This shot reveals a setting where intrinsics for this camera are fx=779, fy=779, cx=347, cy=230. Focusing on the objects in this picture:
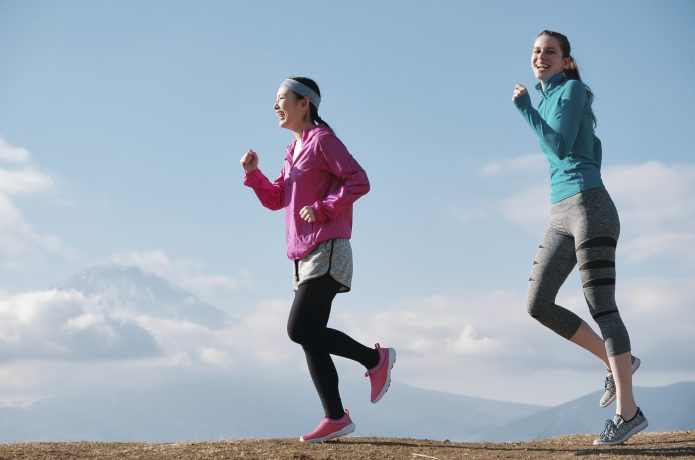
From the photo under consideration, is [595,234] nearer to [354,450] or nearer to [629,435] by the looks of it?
[629,435]

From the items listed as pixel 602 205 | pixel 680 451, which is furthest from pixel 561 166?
pixel 680 451

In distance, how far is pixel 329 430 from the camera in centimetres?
547

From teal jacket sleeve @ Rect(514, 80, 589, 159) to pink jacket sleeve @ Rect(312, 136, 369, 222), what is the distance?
3.89ft

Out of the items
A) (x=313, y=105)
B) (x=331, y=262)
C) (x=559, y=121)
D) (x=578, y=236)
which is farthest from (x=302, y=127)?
(x=578, y=236)

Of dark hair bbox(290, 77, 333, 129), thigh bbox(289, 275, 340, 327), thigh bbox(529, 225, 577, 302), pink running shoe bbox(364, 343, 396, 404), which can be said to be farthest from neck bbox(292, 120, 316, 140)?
thigh bbox(529, 225, 577, 302)

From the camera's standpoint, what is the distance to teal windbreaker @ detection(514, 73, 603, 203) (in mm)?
5234

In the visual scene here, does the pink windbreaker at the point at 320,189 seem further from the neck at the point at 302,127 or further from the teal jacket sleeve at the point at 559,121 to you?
the teal jacket sleeve at the point at 559,121

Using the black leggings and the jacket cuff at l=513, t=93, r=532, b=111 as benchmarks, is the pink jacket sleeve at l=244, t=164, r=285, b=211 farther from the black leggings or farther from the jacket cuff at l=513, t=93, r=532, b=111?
the jacket cuff at l=513, t=93, r=532, b=111

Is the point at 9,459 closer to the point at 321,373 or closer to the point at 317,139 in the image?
the point at 321,373

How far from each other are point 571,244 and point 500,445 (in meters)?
1.66

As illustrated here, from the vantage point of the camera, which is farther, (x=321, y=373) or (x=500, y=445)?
(x=500, y=445)

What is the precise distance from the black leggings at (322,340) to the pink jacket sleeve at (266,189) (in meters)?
0.82

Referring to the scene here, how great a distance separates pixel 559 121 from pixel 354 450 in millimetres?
2604

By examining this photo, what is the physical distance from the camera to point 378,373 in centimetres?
553
